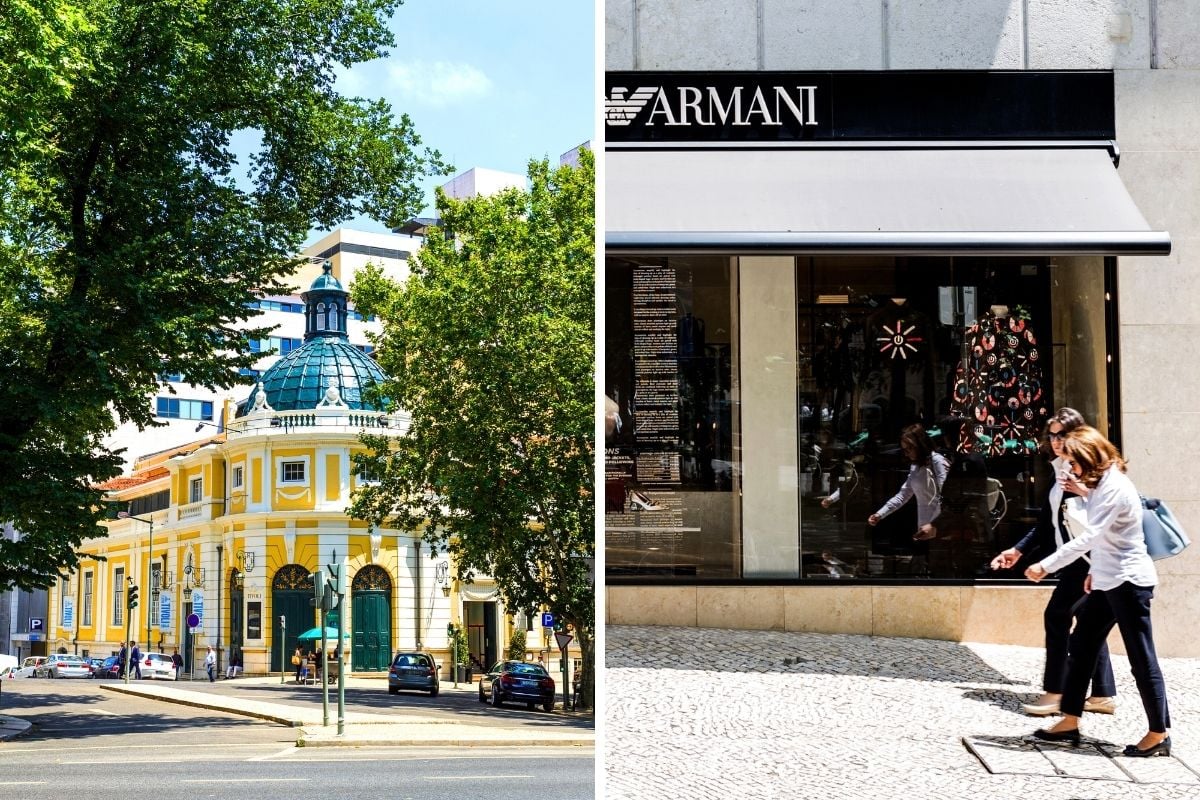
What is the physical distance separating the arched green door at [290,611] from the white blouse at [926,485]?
633cm

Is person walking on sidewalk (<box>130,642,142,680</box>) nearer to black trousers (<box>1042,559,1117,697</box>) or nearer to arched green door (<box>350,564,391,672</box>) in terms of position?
arched green door (<box>350,564,391,672</box>)

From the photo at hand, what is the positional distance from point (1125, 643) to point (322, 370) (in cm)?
1302

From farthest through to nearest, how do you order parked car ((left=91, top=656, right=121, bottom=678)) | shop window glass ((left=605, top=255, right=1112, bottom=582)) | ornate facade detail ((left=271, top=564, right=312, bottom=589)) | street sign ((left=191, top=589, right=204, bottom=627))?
street sign ((left=191, top=589, right=204, bottom=627)) < ornate facade detail ((left=271, top=564, right=312, bottom=589)) < parked car ((left=91, top=656, right=121, bottom=678)) < shop window glass ((left=605, top=255, right=1112, bottom=582))

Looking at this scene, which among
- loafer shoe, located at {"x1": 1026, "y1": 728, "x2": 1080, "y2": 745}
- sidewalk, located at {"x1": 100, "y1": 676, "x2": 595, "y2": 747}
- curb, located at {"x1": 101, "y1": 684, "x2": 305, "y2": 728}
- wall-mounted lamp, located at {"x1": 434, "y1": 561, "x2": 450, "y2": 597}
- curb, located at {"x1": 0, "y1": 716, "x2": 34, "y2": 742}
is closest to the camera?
loafer shoe, located at {"x1": 1026, "y1": 728, "x2": 1080, "y2": 745}

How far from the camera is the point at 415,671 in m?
13.6

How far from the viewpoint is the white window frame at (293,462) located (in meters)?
13.9

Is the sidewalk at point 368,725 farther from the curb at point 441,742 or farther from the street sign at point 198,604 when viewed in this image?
the street sign at point 198,604

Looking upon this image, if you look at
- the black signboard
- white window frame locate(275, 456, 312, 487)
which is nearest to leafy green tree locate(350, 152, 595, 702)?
white window frame locate(275, 456, 312, 487)

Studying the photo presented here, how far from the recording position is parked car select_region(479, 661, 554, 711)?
1617 cm

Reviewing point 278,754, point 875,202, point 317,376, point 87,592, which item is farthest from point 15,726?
point 875,202

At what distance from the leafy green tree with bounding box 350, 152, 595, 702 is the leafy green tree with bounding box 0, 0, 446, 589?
2182 mm

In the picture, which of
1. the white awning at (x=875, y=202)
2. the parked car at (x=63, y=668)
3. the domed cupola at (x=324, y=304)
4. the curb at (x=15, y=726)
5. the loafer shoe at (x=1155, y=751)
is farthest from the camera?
the domed cupola at (x=324, y=304)

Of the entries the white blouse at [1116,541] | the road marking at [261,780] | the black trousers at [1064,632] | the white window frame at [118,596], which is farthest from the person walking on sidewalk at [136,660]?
the white blouse at [1116,541]

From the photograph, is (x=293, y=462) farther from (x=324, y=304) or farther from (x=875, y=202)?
(x=875, y=202)
